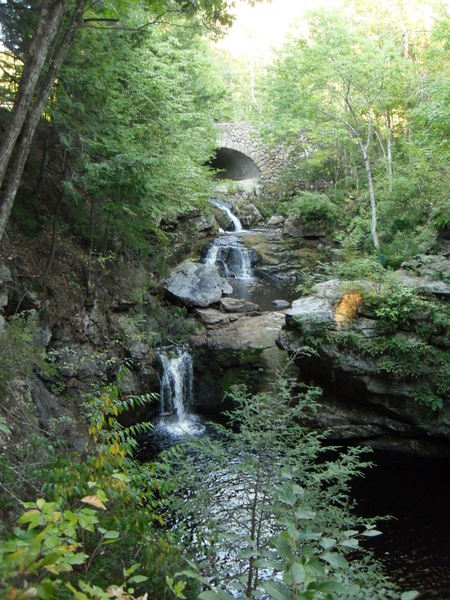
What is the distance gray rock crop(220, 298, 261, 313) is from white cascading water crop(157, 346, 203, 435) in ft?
7.30

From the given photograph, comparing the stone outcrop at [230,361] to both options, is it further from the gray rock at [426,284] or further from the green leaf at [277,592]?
the green leaf at [277,592]

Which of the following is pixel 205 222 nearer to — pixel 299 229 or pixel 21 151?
pixel 299 229

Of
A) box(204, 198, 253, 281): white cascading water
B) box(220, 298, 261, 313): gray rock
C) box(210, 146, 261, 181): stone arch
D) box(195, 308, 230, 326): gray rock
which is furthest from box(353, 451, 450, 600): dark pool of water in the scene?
box(210, 146, 261, 181): stone arch

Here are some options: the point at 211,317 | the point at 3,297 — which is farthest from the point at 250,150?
the point at 3,297

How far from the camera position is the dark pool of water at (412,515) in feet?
18.0

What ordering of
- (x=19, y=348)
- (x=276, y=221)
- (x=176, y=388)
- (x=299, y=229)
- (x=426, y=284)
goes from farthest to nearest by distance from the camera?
(x=276, y=221) → (x=299, y=229) → (x=176, y=388) → (x=426, y=284) → (x=19, y=348)

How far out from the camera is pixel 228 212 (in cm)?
2053

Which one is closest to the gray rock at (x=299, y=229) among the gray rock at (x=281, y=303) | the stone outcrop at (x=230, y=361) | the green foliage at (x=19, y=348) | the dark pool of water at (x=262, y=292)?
the dark pool of water at (x=262, y=292)

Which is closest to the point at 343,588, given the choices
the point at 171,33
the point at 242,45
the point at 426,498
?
the point at 426,498

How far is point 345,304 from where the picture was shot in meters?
8.64

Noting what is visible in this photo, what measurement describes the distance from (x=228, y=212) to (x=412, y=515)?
52.8 feet

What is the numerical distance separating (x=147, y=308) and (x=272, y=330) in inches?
130

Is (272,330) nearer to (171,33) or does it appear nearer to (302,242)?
(302,242)

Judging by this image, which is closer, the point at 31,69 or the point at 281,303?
the point at 31,69
